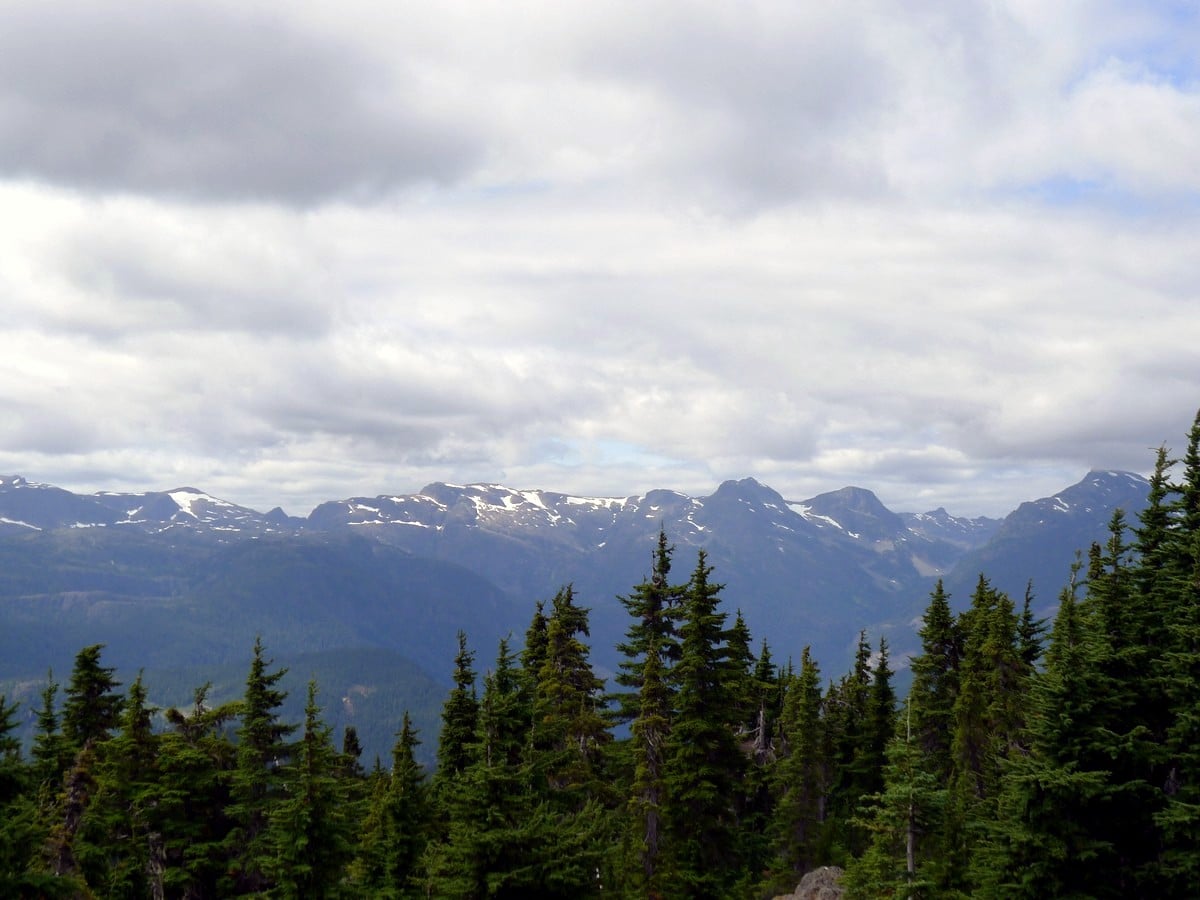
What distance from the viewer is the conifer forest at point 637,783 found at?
25.0 metres

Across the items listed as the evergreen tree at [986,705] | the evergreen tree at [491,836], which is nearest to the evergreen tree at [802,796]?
the evergreen tree at [986,705]

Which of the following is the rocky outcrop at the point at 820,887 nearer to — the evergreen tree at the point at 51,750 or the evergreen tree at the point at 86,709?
the evergreen tree at the point at 86,709

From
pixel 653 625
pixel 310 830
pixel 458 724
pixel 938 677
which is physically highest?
pixel 653 625

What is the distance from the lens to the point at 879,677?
61281 mm

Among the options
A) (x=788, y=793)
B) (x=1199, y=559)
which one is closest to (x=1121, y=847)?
(x=1199, y=559)

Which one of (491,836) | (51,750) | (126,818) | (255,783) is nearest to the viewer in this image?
(491,836)

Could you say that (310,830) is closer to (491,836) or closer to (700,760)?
(491,836)

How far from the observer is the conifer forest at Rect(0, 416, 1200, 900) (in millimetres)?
25047

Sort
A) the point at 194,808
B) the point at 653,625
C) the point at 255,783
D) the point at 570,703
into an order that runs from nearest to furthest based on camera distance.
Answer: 1. the point at 255,783
2. the point at 194,808
3. the point at 653,625
4. the point at 570,703

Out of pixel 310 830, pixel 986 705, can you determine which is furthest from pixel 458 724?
pixel 986 705

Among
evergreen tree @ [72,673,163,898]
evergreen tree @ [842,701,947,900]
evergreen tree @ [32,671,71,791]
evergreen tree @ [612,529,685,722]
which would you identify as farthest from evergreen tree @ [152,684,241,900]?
evergreen tree @ [842,701,947,900]

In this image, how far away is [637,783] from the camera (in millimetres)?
39125

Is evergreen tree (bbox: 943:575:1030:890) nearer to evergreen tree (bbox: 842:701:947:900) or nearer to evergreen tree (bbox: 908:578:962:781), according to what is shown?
evergreen tree (bbox: 908:578:962:781)

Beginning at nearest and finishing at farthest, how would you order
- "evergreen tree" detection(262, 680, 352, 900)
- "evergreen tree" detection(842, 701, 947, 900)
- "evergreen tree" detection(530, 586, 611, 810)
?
"evergreen tree" detection(842, 701, 947, 900) → "evergreen tree" detection(262, 680, 352, 900) → "evergreen tree" detection(530, 586, 611, 810)
